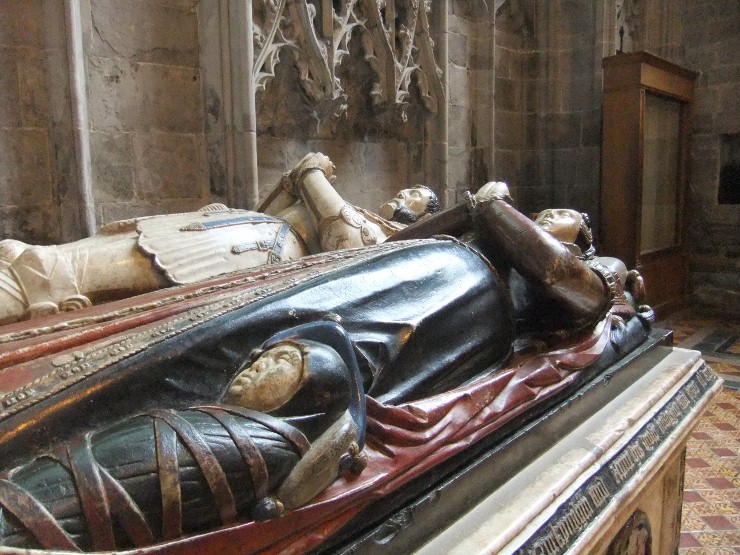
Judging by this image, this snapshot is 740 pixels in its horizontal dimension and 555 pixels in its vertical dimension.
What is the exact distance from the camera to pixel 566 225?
2.23 meters

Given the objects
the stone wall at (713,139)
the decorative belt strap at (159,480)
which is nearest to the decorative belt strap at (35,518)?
the decorative belt strap at (159,480)

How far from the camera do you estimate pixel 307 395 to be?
1.00 metres

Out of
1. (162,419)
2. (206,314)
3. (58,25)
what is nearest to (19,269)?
(206,314)

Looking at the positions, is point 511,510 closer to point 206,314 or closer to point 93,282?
point 206,314

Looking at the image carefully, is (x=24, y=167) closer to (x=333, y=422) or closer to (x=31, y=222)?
(x=31, y=222)

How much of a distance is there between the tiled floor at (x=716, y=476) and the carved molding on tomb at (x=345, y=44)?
2710 mm

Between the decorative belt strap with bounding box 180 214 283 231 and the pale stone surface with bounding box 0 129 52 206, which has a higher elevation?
the pale stone surface with bounding box 0 129 52 206

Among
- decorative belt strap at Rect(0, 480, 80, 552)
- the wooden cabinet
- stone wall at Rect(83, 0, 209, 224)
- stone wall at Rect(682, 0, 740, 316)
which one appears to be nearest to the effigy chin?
decorative belt strap at Rect(0, 480, 80, 552)

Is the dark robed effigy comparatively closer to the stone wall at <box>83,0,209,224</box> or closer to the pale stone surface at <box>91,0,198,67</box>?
the stone wall at <box>83,0,209,224</box>

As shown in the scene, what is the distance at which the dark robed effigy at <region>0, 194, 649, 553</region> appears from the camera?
0.84 m

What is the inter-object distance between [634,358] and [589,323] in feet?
1.32

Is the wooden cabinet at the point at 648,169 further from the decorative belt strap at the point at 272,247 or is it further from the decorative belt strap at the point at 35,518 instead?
the decorative belt strap at the point at 35,518

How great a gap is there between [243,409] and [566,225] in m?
1.60

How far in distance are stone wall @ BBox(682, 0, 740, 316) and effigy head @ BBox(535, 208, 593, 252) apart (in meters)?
4.71
